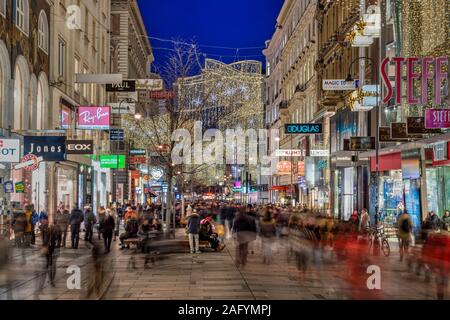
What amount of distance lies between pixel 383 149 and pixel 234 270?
17914 mm

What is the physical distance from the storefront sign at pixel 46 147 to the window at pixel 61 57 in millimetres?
10777

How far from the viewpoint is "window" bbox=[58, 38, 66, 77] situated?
1595 inches

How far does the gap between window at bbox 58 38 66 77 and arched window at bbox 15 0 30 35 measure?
7.83m

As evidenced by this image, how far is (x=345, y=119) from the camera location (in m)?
48.0

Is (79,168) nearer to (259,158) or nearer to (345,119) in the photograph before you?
(345,119)

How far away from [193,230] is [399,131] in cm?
993

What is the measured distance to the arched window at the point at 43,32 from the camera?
1391 inches

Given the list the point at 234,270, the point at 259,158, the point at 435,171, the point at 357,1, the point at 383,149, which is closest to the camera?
the point at 234,270

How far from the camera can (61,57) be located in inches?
1620

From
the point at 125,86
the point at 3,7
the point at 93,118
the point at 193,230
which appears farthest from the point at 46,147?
the point at 125,86

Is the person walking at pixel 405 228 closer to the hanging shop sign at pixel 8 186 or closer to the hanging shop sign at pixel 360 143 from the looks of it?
the hanging shop sign at pixel 360 143

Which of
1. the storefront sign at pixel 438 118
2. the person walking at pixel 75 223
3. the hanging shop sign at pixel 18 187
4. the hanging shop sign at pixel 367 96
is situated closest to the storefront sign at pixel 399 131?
the storefront sign at pixel 438 118

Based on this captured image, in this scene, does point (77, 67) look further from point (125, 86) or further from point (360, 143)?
point (360, 143)
